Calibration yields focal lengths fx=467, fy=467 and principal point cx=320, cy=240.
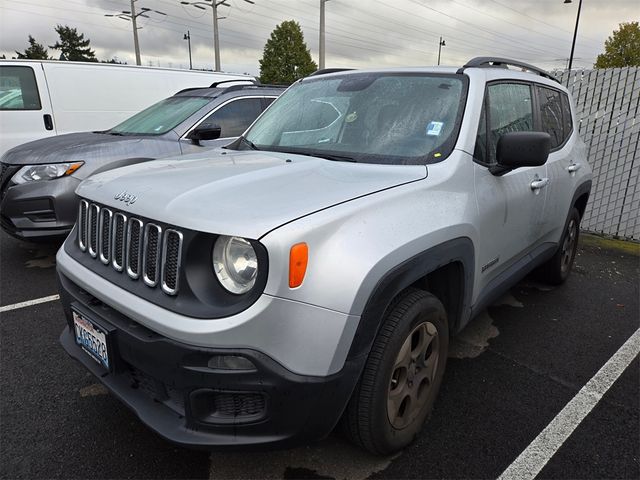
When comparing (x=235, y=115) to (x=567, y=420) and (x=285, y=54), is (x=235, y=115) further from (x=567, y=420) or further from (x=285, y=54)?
(x=285, y=54)

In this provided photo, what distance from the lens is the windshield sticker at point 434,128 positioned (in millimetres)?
2504

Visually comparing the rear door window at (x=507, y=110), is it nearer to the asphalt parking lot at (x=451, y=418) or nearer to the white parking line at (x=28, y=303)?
the asphalt parking lot at (x=451, y=418)

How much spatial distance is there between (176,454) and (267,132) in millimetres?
2006

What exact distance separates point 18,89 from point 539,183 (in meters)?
7.24

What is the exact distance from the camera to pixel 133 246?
1910mm

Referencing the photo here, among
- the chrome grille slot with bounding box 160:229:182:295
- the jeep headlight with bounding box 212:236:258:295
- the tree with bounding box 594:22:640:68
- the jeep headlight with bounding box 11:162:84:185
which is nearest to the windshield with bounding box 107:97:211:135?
the jeep headlight with bounding box 11:162:84:185

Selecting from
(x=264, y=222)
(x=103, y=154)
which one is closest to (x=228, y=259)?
(x=264, y=222)

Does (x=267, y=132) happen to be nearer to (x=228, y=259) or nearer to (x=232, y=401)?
(x=228, y=259)

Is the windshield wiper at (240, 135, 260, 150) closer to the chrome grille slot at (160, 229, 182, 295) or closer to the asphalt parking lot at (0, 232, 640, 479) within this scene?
the chrome grille slot at (160, 229, 182, 295)

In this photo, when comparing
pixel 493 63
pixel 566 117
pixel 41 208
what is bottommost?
pixel 41 208

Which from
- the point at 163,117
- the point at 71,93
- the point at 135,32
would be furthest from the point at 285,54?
the point at 163,117

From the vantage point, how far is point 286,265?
1.57m

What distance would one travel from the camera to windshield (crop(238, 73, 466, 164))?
8.18 ft

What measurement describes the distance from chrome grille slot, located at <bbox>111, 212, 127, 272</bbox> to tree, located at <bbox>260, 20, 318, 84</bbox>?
1704 inches
